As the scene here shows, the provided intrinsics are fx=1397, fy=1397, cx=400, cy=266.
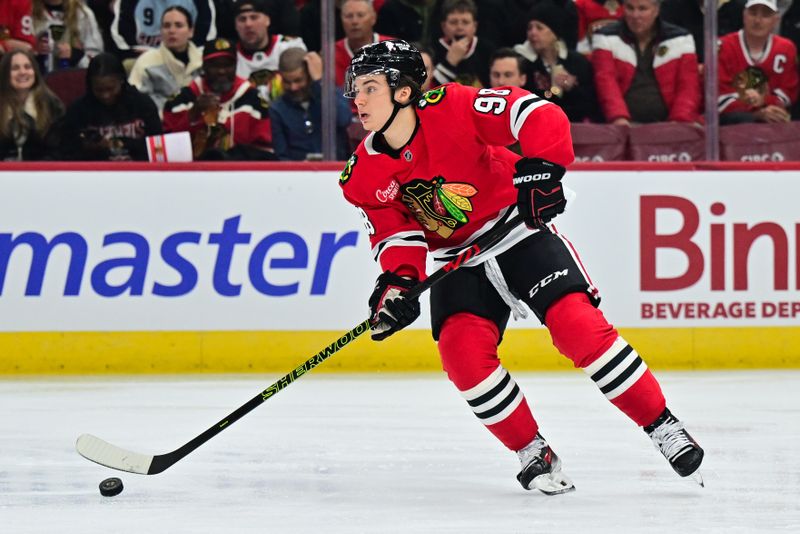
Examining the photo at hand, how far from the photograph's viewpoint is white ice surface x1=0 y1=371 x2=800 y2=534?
2.78 meters

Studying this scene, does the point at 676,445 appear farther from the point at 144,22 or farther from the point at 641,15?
the point at 144,22

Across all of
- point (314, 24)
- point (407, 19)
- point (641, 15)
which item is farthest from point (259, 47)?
point (641, 15)

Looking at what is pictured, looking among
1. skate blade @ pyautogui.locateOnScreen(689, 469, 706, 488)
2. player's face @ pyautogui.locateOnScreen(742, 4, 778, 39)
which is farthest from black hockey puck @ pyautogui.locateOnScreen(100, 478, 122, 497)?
player's face @ pyautogui.locateOnScreen(742, 4, 778, 39)

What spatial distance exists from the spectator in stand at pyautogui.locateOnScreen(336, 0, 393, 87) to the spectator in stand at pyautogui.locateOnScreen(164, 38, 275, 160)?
35cm

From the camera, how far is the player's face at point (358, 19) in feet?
17.7

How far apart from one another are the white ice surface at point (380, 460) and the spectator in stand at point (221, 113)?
0.90 meters

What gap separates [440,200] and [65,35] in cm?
271

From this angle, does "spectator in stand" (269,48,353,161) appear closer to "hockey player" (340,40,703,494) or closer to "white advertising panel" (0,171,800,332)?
"white advertising panel" (0,171,800,332)

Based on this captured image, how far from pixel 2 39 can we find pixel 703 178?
277cm

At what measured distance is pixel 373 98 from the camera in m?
3.10

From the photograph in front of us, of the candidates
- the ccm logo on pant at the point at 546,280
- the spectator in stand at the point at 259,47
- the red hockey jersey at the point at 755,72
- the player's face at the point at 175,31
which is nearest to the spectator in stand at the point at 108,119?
the player's face at the point at 175,31

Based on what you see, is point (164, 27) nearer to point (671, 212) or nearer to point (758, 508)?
point (671, 212)

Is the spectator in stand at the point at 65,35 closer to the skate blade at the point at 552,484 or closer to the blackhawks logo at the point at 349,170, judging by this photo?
the blackhawks logo at the point at 349,170

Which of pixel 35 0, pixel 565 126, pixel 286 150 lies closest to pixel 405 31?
pixel 286 150
